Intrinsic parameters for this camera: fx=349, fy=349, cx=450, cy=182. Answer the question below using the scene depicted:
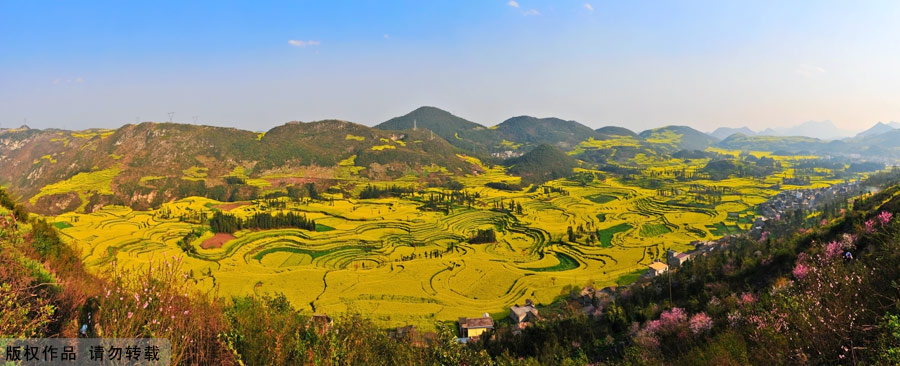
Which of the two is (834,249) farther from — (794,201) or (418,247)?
(794,201)

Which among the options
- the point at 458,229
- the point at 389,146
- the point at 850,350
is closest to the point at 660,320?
the point at 850,350

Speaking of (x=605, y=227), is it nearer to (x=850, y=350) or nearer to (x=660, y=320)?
(x=660, y=320)

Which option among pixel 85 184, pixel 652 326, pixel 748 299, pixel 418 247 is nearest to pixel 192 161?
pixel 85 184

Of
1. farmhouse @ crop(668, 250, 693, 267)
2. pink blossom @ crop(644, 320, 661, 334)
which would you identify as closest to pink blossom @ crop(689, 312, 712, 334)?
pink blossom @ crop(644, 320, 661, 334)

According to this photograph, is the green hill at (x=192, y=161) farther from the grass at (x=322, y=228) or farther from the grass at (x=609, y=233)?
the grass at (x=609, y=233)

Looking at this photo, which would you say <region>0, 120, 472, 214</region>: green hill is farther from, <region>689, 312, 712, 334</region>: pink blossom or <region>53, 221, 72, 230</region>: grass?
<region>689, 312, 712, 334</region>: pink blossom

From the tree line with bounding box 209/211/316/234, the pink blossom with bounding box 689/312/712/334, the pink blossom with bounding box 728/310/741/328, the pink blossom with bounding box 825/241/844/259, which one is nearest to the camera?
the pink blossom with bounding box 728/310/741/328
